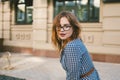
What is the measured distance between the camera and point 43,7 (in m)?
14.4

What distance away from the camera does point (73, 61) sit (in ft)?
7.14

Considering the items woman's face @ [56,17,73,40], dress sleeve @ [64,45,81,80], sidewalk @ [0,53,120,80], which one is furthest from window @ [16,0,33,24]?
dress sleeve @ [64,45,81,80]

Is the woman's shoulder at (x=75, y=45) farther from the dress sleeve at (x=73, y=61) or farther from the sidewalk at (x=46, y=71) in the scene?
the sidewalk at (x=46, y=71)

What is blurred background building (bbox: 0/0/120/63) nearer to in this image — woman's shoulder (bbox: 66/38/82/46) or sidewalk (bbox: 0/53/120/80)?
sidewalk (bbox: 0/53/120/80)

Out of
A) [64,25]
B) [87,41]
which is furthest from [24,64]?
[64,25]

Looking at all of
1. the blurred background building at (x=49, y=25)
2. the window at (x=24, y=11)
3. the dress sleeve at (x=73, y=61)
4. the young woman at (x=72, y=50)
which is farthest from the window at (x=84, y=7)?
the dress sleeve at (x=73, y=61)

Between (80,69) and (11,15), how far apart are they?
587 inches

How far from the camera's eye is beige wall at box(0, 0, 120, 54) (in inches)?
475

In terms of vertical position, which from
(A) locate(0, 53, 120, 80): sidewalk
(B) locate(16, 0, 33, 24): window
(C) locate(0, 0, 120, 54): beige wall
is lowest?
(A) locate(0, 53, 120, 80): sidewalk

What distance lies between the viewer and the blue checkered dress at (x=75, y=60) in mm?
2186

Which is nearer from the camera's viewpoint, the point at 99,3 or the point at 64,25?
the point at 64,25

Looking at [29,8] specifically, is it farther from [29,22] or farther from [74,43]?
[74,43]

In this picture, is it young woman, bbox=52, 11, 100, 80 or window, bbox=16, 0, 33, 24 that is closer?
young woman, bbox=52, 11, 100, 80

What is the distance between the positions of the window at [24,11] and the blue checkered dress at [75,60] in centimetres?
1362
